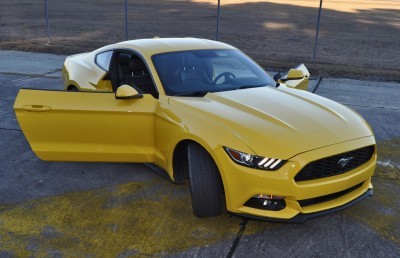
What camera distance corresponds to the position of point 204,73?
4.64m

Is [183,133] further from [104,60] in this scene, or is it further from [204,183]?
[104,60]

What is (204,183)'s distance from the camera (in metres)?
3.58

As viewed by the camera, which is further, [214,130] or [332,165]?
[214,130]

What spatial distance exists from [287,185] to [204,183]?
0.71 m

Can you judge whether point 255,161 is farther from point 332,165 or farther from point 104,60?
point 104,60

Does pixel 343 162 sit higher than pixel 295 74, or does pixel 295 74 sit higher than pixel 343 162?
pixel 295 74

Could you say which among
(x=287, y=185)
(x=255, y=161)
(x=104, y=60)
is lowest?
(x=287, y=185)

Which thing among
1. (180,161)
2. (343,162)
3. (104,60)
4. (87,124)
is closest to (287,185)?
(343,162)

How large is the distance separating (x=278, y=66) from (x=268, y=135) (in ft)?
28.2

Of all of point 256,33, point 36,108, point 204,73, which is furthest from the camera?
point 256,33

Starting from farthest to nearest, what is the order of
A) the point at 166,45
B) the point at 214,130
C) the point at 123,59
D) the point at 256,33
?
the point at 256,33
the point at 123,59
the point at 166,45
the point at 214,130

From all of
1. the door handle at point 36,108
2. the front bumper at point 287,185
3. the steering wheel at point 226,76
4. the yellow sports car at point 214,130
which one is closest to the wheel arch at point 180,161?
the yellow sports car at point 214,130

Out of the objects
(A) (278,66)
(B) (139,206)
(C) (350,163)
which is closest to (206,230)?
(B) (139,206)

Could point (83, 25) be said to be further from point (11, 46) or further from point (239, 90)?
point (239, 90)
